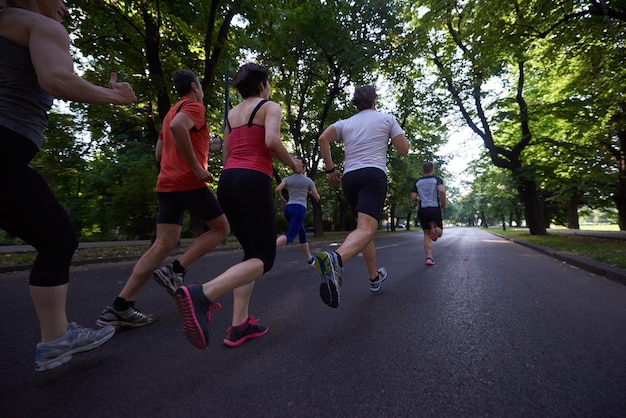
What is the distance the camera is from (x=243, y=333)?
2.28 m

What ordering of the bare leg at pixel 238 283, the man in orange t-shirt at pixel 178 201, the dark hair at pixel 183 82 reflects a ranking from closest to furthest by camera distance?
1. the bare leg at pixel 238 283
2. the man in orange t-shirt at pixel 178 201
3. the dark hair at pixel 183 82

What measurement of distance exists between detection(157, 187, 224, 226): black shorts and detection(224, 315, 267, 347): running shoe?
99 centimetres

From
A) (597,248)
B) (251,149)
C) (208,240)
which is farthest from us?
(597,248)

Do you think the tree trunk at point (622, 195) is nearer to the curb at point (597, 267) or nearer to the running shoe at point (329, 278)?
the curb at point (597, 267)

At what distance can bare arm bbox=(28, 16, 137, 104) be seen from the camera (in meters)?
1.47

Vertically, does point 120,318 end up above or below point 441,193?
below

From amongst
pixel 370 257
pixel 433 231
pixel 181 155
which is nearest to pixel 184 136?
pixel 181 155

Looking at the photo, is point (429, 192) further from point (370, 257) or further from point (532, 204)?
point (532, 204)

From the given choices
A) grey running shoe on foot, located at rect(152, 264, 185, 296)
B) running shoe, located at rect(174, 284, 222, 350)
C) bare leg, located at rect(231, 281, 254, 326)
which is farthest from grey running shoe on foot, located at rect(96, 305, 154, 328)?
running shoe, located at rect(174, 284, 222, 350)

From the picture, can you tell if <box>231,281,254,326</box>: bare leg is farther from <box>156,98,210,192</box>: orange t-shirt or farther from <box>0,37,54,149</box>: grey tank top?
<box>0,37,54,149</box>: grey tank top

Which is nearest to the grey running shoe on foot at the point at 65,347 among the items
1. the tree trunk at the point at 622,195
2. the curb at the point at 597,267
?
the curb at the point at 597,267

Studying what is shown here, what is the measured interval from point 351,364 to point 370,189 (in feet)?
5.42

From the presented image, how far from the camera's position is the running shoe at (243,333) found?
2.22 meters

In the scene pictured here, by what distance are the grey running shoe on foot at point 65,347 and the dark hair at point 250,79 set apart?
1910 millimetres
